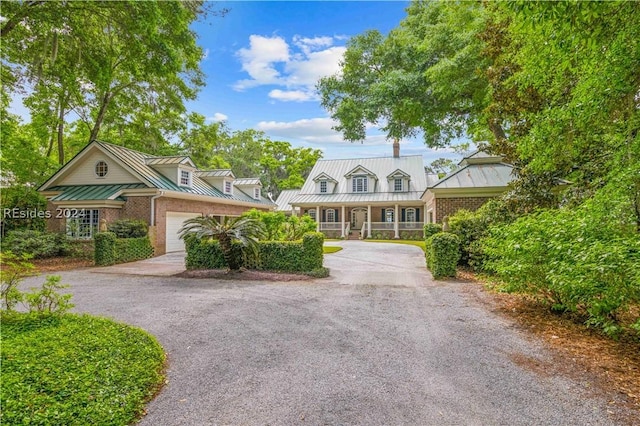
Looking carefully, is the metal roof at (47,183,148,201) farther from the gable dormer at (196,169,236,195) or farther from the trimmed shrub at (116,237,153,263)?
the gable dormer at (196,169,236,195)

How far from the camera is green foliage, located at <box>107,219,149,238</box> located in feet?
47.3

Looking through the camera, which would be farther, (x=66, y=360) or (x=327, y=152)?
(x=327, y=152)

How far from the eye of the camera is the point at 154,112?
2027 cm

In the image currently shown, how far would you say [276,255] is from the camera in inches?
424

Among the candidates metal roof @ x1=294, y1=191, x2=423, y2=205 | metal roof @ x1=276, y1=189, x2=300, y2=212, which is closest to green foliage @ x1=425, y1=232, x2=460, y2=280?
metal roof @ x1=294, y1=191, x2=423, y2=205

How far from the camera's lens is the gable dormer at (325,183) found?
96.2 feet

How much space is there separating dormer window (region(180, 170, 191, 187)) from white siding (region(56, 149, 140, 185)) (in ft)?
8.16

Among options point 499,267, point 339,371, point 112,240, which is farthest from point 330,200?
point 339,371

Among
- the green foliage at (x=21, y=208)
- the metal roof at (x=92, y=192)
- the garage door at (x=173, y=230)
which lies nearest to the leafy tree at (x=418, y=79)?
the garage door at (x=173, y=230)

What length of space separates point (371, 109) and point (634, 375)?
1313 centimetres

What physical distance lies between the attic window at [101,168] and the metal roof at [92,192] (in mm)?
675

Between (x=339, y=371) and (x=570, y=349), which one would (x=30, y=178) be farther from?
(x=570, y=349)

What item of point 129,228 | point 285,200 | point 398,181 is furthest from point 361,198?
point 129,228

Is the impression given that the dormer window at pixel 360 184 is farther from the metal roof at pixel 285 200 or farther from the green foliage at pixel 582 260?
the green foliage at pixel 582 260
